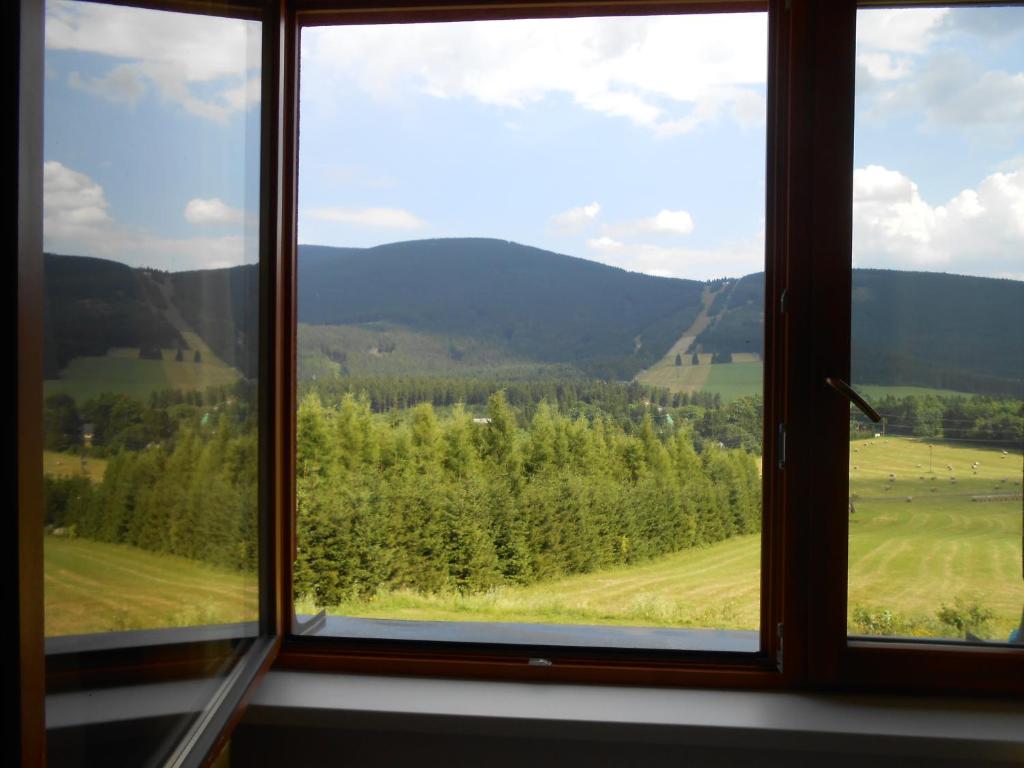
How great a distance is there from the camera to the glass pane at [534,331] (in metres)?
1.71

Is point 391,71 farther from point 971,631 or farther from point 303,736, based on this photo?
point 971,631

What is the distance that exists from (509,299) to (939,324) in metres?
0.90

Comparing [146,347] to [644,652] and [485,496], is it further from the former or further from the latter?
[644,652]

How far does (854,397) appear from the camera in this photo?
1519 millimetres

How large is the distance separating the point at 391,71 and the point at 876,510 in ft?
4.65

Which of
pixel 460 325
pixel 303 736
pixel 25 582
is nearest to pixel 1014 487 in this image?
pixel 460 325

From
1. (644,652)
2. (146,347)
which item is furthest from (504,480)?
(146,347)

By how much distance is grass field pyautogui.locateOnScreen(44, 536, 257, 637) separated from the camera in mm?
841

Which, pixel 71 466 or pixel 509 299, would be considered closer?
pixel 71 466

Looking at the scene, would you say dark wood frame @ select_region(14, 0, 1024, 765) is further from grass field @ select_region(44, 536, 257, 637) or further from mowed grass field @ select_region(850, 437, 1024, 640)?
grass field @ select_region(44, 536, 257, 637)

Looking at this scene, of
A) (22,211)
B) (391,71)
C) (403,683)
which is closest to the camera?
(22,211)

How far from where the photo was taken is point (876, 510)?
1601mm

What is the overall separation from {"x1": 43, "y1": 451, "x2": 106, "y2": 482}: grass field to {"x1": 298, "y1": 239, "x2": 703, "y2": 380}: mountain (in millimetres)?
922

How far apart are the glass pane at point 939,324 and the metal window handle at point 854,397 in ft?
0.20
